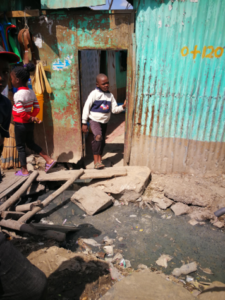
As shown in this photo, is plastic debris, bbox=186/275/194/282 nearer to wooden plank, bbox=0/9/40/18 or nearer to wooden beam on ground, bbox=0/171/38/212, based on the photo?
wooden beam on ground, bbox=0/171/38/212

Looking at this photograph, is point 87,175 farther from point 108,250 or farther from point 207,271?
point 207,271

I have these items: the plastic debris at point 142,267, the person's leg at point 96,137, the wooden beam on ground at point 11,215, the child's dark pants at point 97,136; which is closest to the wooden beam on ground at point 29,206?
the wooden beam on ground at point 11,215

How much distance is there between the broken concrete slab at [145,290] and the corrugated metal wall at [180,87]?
9.70 ft

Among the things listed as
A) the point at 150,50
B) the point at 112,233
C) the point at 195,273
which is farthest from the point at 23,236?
the point at 150,50

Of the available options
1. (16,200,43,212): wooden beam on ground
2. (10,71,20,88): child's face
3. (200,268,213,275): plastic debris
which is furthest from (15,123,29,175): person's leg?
(200,268,213,275): plastic debris

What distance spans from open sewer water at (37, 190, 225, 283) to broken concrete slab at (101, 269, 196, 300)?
2.66 feet

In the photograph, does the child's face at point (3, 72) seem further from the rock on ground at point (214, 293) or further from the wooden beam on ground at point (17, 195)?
the rock on ground at point (214, 293)

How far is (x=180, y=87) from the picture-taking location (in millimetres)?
4309

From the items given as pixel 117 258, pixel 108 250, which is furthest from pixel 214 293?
pixel 108 250

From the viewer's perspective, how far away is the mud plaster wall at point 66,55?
4266 mm

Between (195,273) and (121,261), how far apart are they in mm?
943

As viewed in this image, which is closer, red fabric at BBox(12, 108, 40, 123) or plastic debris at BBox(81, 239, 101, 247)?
plastic debris at BBox(81, 239, 101, 247)

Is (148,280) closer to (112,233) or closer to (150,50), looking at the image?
(112,233)

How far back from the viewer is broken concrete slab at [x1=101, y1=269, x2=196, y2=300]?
76.9 inches
